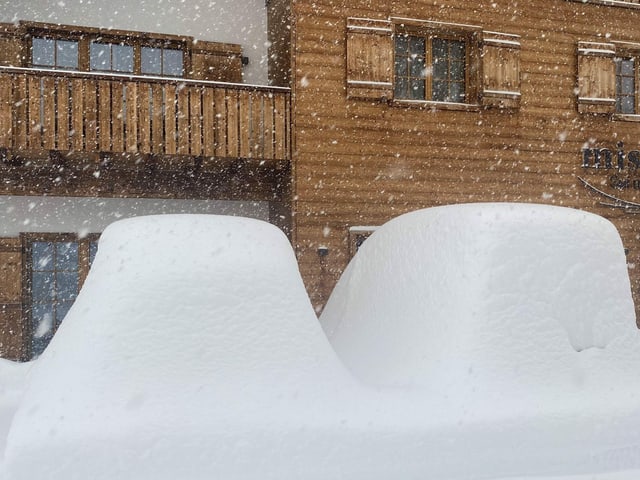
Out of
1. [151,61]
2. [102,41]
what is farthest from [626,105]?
[102,41]

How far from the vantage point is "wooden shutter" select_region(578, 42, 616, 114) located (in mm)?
10391

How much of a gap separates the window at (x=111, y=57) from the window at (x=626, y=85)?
8.10 m

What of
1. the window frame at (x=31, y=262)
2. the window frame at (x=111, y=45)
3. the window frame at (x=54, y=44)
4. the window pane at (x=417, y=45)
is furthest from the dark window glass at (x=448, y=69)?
the window frame at (x=31, y=262)

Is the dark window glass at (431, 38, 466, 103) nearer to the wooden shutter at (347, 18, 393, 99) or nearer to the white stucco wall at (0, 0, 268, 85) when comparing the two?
the wooden shutter at (347, 18, 393, 99)

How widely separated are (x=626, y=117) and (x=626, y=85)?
0.83m

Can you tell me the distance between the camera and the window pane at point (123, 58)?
9.46 meters

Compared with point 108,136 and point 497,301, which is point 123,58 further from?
point 497,301

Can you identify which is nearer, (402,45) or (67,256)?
(67,256)

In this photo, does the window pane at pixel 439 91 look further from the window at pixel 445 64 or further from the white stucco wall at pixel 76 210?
the white stucco wall at pixel 76 210

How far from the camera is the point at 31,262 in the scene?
895 cm

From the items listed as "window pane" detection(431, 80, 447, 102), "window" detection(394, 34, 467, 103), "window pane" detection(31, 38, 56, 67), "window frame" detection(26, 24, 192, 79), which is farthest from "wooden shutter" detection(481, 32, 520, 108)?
"window pane" detection(31, 38, 56, 67)

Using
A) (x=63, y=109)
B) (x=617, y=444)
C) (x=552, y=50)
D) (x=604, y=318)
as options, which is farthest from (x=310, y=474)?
(x=552, y=50)

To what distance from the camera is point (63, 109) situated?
8.06 metres

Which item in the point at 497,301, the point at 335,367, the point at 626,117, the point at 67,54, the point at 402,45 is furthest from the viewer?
the point at 626,117
